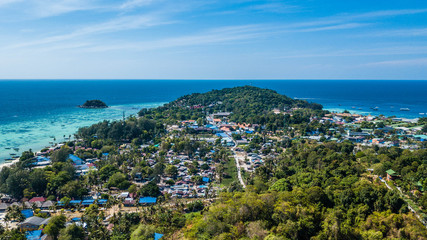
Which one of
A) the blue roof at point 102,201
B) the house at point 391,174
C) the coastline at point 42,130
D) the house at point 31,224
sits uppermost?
the house at point 391,174

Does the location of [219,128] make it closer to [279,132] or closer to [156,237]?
[279,132]

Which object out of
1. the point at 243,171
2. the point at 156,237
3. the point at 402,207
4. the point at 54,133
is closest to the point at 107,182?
the point at 156,237

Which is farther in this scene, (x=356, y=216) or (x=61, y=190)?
(x=61, y=190)

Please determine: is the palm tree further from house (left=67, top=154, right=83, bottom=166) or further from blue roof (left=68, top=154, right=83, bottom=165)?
blue roof (left=68, top=154, right=83, bottom=165)

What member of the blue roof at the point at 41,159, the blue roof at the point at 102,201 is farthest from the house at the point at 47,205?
the blue roof at the point at 41,159

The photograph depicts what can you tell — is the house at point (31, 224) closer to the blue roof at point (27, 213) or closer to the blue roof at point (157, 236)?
the blue roof at point (27, 213)

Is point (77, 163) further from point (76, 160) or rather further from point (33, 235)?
point (33, 235)
